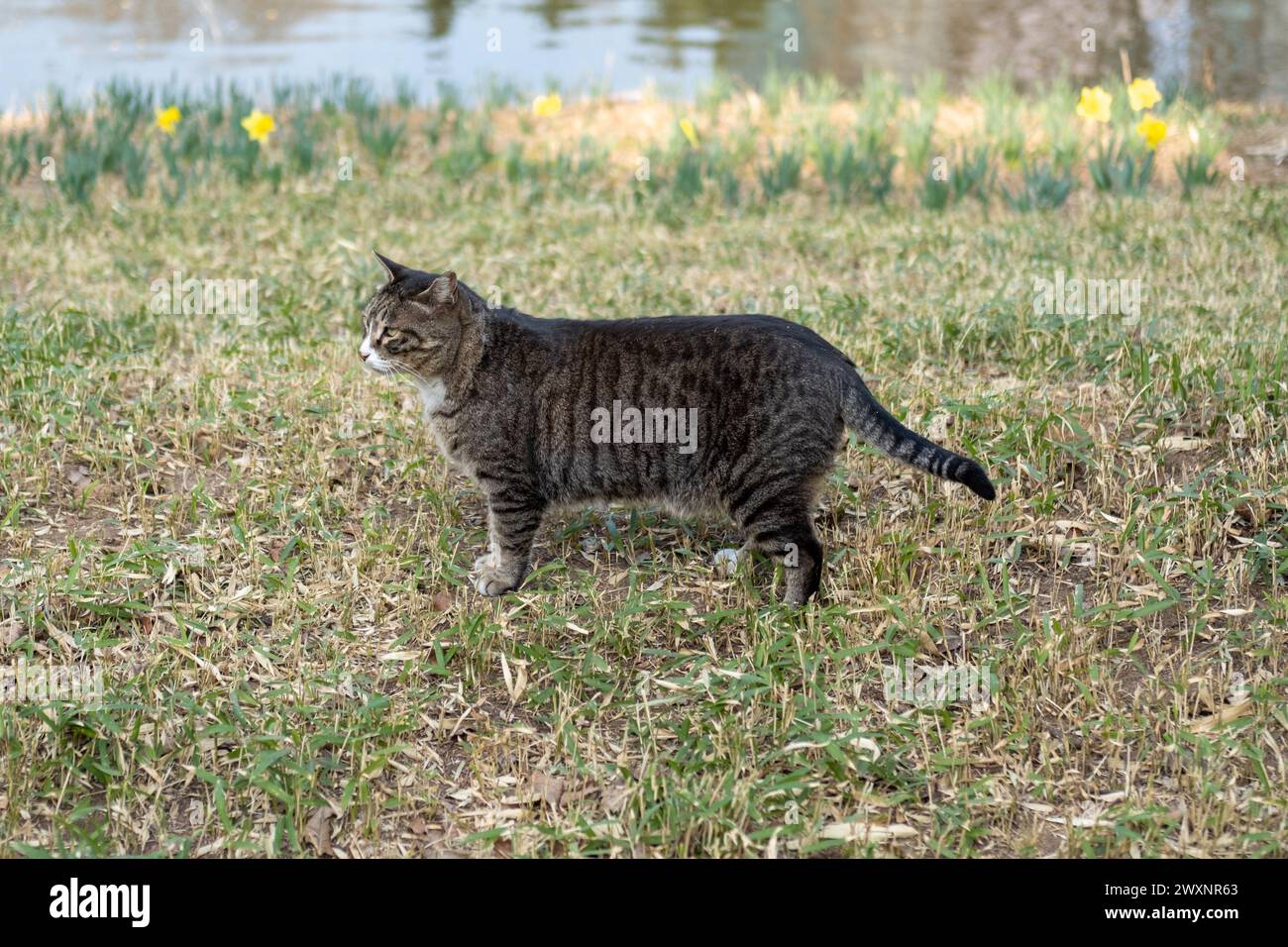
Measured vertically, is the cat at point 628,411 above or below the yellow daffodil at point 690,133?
below

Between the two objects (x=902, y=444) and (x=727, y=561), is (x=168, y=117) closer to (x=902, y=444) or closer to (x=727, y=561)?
(x=727, y=561)

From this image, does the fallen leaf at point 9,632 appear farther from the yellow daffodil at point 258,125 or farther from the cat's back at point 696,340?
the yellow daffodil at point 258,125

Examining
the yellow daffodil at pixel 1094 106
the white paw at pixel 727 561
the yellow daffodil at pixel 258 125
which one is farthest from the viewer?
the yellow daffodil at pixel 258 125

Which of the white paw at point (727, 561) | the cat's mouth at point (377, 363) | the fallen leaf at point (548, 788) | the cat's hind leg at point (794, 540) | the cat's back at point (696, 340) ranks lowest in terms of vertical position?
the fallen leaf at point (548, 788)

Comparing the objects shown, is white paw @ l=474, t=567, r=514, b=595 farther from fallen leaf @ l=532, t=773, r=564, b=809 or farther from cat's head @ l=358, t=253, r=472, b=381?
fallen leaf @ l=532, t=773, r=564, b=809

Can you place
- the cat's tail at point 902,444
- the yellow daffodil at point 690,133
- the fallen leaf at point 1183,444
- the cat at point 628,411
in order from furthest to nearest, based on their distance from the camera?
the yellow daffodil at point 690,133
the fallen leaf at point 1183,444
the cat at point 628,411
the cat's tail at point 902,444

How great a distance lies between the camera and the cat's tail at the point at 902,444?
13.0 feet

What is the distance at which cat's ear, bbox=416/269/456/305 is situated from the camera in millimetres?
4477

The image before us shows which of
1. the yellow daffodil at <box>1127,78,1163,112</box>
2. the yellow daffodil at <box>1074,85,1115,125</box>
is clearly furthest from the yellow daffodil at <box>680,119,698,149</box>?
the yellow daffodil at <box>1127,78,1163,112</box>

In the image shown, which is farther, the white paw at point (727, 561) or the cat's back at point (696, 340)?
the white paw at point (727, 561)

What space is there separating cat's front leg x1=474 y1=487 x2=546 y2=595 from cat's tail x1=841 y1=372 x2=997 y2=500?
117 centimetres

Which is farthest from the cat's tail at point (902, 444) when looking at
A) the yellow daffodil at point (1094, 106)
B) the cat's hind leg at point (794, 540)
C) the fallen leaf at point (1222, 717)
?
the yellow daffodil at point (1094, 106)
